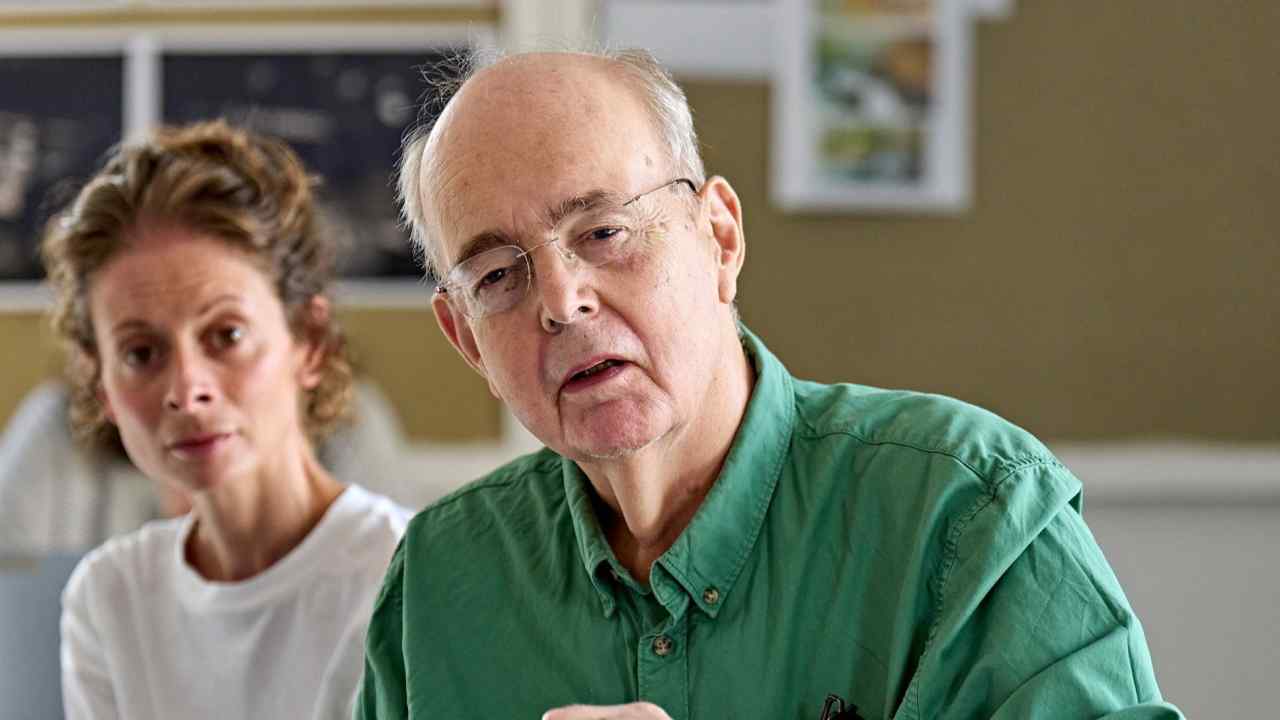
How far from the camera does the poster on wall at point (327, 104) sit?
2777 mm

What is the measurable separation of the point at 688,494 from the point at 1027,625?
1.06 feet

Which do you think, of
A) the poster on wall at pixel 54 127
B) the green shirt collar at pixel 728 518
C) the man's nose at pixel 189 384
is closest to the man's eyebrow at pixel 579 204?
the green shirt collar at pixel 728 518

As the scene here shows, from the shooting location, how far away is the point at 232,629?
171cm

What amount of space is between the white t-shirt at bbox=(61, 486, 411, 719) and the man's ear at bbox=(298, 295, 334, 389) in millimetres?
145

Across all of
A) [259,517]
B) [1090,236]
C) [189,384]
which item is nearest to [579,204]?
[189,384]

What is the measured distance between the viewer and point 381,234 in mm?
2770

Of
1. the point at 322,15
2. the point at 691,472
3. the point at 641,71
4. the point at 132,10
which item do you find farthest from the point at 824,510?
the point at 132,10

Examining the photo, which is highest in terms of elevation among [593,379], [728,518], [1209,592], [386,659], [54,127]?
[54,127]

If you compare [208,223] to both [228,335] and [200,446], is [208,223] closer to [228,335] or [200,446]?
[228,335]

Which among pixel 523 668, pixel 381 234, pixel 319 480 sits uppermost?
pixel 381 234

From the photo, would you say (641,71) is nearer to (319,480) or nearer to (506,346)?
(506,346)

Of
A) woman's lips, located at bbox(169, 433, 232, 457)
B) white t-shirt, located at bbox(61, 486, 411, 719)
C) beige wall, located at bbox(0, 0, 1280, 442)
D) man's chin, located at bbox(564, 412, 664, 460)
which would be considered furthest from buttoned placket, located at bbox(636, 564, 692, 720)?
beige wall, located at bbox(0, 0, 1280, 442)

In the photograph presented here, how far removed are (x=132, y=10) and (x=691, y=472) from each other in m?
1.97

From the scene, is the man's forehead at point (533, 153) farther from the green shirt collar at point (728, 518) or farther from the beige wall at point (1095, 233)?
the beige wall at point (1095, 233)
